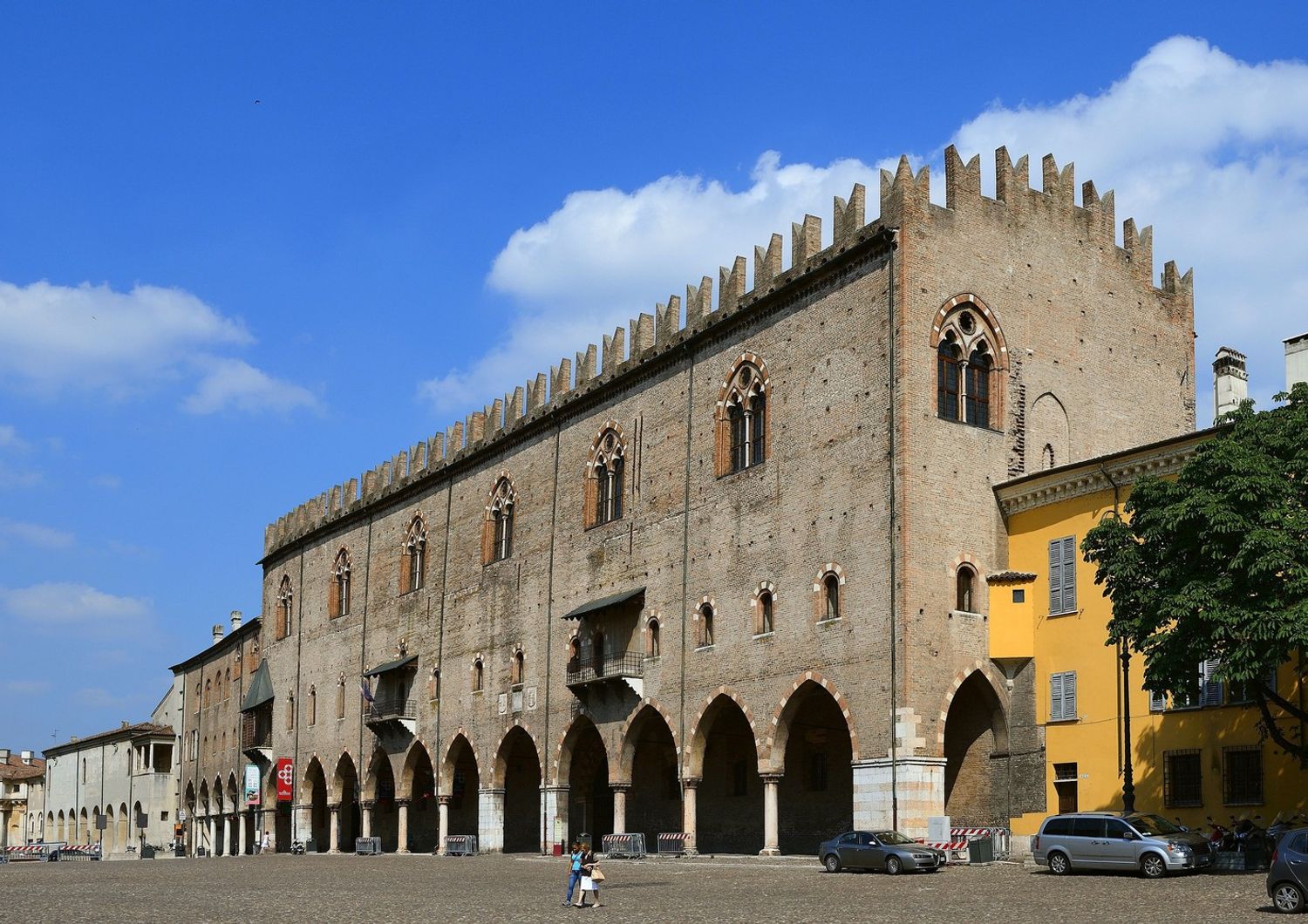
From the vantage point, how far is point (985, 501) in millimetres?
34469

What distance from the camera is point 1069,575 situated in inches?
1296

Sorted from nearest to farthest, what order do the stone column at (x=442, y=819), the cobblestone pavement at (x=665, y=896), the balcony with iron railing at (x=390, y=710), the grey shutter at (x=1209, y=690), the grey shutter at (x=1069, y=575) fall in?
1. the cobblestone pavement at (x=665, y=896)
2. the grey shutter at (x=1209, y=690)
3. the grey shutter at (x=1069, y=575)
4. the stone column at (x=442, y=819)
5. the balcony with iron railing at (x=390, y=710)

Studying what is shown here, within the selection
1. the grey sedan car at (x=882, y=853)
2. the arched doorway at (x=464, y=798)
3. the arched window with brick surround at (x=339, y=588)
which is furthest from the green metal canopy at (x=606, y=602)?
the arched window with brick surround at (x=339, y=588)

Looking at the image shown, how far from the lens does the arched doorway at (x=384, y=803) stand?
5412cm

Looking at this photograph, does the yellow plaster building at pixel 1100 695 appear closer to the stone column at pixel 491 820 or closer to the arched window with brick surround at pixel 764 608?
the arched window with brick surround at pixel 764 608

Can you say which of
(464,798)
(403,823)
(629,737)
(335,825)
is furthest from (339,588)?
(629,737)

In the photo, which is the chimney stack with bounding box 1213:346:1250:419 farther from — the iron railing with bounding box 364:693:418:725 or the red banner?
the red banner

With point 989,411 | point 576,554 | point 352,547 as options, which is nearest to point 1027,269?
point 989,411

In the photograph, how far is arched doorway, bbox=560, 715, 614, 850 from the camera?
4581 centimetres

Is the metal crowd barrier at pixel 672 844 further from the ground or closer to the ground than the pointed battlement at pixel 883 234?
closer to the ground

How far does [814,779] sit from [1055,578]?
885 cm

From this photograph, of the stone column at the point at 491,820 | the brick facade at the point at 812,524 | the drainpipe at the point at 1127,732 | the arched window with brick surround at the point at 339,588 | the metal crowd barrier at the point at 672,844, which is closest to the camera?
the drainpipe at the point at 1127,732

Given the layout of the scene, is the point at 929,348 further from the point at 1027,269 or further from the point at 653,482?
the point at 653,482

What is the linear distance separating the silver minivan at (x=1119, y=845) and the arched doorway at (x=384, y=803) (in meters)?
30.1
